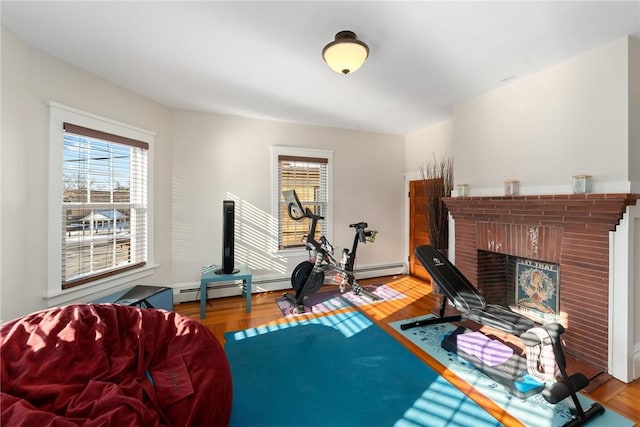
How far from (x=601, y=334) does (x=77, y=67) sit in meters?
5.26

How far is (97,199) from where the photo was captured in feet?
9.71

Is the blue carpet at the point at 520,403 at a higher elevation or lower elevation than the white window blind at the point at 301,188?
lower

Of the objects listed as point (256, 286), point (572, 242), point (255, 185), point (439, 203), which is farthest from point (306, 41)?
point (256, 286)

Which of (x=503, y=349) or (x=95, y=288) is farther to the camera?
(x=95, y=288)

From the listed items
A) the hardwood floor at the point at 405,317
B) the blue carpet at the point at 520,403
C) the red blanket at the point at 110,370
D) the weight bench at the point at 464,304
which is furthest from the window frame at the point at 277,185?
the red blanket at the point at 110,370

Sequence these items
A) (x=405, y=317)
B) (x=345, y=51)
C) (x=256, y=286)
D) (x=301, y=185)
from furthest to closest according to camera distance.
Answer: (x=301, y=185)
(x=256, y=286)
(x=405, y=317)
(x=345, y=51)

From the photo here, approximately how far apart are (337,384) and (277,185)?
2972 mm

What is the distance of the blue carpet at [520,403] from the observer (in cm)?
178

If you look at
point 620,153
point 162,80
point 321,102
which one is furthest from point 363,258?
point 162,80

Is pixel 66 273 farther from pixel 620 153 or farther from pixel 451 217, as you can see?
pixel 620 153

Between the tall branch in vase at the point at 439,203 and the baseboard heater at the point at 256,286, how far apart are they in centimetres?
127

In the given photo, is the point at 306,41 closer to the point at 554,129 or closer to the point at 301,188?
the point at 554,129

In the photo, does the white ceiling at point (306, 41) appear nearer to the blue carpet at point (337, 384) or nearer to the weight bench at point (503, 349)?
the weight bench at point (503, 349)

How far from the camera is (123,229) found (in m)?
3.28
